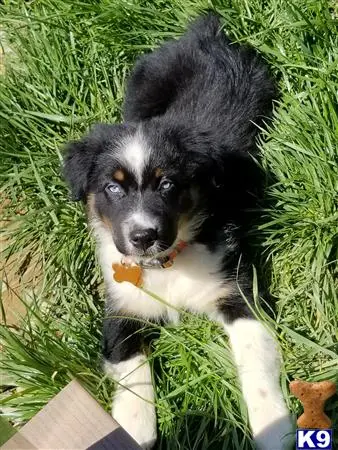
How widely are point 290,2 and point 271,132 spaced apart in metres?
0.71

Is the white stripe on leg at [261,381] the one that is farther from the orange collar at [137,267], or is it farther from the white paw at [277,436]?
the orange collar at [137,267]

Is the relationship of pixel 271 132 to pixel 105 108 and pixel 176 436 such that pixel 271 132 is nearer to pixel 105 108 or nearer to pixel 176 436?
pixel 105 108

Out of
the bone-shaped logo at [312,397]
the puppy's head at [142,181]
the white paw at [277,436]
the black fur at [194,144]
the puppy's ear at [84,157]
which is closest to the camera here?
the bone-shaped logo at [312,397]

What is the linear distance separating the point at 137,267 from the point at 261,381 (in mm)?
811

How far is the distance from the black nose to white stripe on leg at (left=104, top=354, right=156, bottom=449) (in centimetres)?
65

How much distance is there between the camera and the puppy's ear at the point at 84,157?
3312 millimetres

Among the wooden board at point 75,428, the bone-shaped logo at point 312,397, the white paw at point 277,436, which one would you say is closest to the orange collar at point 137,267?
the white paw at point 277,436

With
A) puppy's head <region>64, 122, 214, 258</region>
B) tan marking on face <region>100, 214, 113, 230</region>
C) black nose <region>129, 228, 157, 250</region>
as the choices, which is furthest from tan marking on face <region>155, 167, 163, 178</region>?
tan marking on face <region>100, 214, 113, 230</region>

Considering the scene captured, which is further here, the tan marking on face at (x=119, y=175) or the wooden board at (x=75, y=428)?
the tan marking on face at (x=119, y=175)

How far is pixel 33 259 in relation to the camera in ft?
13.2

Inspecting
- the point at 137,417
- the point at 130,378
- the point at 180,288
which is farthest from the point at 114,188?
the point at 137,417

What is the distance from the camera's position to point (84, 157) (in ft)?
10.9

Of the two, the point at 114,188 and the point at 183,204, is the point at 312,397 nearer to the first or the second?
the point at 183,204

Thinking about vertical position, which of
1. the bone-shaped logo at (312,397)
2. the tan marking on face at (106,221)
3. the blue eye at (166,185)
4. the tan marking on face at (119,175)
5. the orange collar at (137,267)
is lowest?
the orange collar at (137,267)
